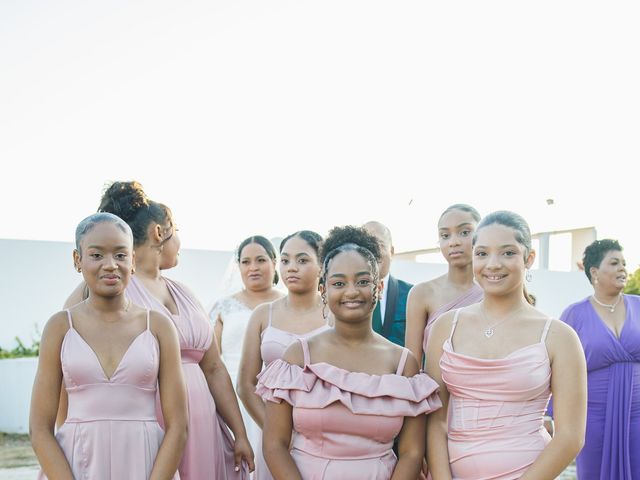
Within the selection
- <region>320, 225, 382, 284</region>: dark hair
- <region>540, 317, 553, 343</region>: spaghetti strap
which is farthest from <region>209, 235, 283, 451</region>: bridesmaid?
<region>540, 317, 553, 343</region>: spaghetti strap

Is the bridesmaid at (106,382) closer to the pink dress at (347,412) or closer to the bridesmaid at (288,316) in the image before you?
the pink dress at (347,412)

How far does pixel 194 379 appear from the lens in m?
4.05

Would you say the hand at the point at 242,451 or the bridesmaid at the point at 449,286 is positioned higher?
the bridesmaid at the point at 449,286

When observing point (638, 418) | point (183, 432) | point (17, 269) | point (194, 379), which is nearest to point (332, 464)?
point (183, 432)

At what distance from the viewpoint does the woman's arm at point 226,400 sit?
4137 mm

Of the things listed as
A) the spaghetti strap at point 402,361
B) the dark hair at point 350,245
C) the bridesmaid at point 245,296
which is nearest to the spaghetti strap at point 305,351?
the dark hair at point 350,245

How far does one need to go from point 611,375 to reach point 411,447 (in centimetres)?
334

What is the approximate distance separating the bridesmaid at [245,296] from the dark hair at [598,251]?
271 centimetres

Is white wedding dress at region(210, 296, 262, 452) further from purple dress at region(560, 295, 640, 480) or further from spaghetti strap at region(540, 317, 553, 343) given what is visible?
spaghetti strap at region(540, 317, 553, 343)

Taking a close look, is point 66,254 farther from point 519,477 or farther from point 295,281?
point 519,477

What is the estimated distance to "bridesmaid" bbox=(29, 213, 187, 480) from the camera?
328 cm

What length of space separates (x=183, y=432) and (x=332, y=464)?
69 centimetres

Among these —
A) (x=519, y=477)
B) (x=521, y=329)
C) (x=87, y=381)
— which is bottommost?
(x=519, y=477)

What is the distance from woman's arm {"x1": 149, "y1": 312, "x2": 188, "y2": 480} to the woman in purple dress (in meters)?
3.94
